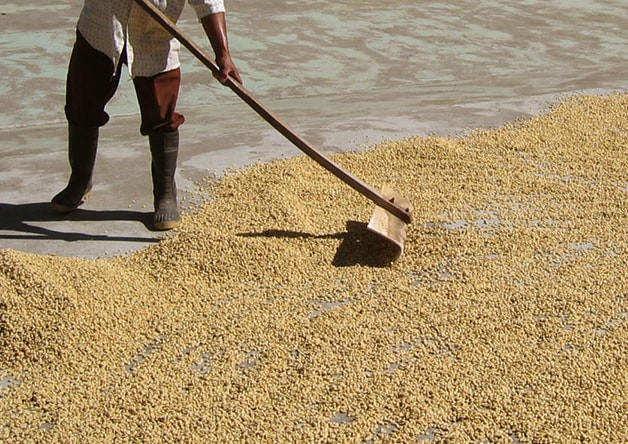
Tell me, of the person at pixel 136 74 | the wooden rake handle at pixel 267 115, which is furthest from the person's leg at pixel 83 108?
the wooden rake handle at pixel 267 115

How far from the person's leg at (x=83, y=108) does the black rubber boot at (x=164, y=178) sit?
0.22m

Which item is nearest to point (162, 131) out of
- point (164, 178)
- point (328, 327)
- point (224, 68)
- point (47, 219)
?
→ point (164, 178)

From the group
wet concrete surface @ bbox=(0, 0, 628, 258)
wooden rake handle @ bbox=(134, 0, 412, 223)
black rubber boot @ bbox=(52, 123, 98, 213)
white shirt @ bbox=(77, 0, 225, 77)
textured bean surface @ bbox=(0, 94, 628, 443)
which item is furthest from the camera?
wet concrete surface @ bbox=(0, 0, 628, 258)

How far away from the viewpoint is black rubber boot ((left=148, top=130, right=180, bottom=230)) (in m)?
3.29

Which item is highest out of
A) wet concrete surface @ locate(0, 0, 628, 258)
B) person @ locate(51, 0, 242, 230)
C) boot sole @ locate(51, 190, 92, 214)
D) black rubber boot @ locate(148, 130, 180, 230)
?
person @ locate(51, 0, 242, 230)

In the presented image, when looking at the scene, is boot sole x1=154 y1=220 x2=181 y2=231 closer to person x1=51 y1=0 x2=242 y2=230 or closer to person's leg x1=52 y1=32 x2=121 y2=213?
person x1=51 y1=0 x2=242 y2=230

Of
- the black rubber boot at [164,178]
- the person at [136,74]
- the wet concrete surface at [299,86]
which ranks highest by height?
the person at [136,74]

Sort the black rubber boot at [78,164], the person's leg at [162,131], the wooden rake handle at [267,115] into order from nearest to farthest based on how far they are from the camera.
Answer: the wooden rake handle at [267,115]
the person's leg at [162,131]
the black rubber boot at [78,164]

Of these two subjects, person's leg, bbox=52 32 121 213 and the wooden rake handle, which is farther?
person's leg, bbox=52 32 121 213

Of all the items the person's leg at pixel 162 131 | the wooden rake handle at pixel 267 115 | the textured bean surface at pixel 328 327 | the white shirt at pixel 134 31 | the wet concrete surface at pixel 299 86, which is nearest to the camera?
the textured bean surface at pixel 328 327

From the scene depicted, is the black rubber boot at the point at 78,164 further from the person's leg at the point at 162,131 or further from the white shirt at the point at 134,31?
the white shirt at the point at 134,31

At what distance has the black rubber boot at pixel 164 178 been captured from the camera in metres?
3.29

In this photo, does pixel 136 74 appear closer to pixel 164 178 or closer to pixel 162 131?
pixel 162 131

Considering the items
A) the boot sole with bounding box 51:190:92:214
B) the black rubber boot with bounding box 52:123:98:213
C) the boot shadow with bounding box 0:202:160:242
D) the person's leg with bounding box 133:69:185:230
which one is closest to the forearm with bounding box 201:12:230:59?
the person's leg with bounding box 133:69:185:230
